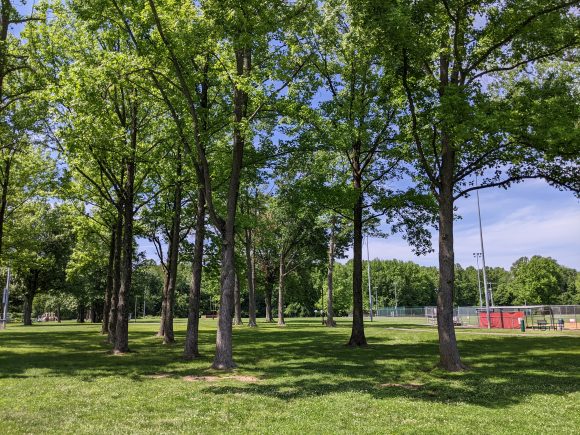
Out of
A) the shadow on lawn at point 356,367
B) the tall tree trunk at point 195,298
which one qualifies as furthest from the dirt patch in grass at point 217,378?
the tall tree trunk at point 195,298

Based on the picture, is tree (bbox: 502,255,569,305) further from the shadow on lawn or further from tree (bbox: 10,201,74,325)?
tree (bbox: 10,201,74,325)

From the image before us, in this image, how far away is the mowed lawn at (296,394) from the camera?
7.90 meters

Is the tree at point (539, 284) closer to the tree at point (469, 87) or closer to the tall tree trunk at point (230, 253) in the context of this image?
the tree at point (469, 87)

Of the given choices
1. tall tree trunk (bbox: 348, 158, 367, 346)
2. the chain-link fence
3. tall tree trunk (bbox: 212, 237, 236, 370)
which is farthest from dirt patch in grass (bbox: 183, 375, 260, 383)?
the chain-link fence

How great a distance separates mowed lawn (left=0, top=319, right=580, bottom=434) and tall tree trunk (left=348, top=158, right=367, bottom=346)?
3.39 m

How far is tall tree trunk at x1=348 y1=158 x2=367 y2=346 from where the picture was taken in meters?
22.1

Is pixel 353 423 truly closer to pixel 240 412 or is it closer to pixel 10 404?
pixel 240 412

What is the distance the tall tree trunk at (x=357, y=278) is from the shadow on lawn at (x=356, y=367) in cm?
83

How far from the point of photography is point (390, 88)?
1786 cm

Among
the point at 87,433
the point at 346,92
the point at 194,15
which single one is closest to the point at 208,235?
the point at 346,92

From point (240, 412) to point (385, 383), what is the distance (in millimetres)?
4781

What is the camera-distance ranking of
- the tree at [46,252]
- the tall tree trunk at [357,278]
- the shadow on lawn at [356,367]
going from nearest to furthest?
1. the shadow on lawn at [356,367]
2. the tall tree trunk at [357,278]
3. the tree at [46,252]

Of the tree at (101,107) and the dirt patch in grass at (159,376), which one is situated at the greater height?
the tree at (101,107)

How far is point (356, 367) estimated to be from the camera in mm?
15008
